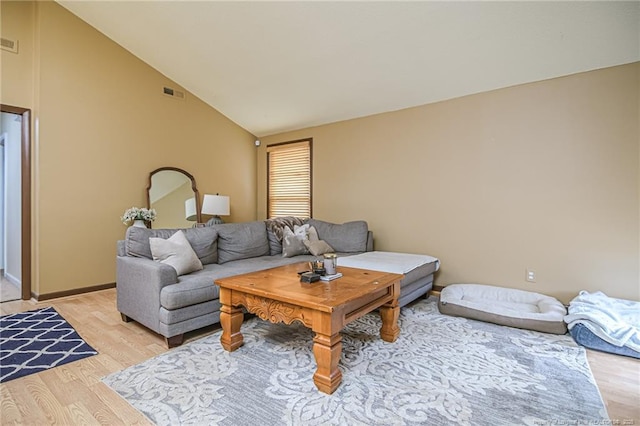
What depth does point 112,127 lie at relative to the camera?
13.8 ft

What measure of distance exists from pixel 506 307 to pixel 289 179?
3761 millimetres

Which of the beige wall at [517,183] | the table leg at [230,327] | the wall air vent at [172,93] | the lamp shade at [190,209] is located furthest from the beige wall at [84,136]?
the beige wall at [517,183]

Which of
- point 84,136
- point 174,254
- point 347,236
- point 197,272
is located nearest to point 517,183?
point 347,236

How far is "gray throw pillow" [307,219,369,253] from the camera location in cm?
421

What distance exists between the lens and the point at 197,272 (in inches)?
116

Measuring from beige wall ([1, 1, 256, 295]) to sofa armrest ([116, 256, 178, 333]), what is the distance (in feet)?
4.96

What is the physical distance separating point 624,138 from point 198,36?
4.50 metres

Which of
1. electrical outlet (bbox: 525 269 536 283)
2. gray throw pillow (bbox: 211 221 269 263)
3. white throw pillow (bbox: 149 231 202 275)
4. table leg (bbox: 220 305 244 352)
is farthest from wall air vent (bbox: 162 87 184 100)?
electrical outlet (bbox: 525 269 536 283)

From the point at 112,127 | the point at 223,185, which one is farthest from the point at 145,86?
the point at 223,185

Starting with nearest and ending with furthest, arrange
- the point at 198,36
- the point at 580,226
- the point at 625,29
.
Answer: the point at 625,29, the point at 580,226, the point at 198,36

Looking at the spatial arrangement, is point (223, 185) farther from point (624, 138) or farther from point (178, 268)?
point (624, 138)

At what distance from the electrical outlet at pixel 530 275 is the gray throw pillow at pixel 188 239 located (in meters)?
3.37

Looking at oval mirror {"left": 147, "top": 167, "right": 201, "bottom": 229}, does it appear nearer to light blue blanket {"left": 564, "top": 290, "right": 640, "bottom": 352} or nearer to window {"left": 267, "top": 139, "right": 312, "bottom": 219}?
window {"left": 267, "top": 139, "right": 312, "bottom": 219}

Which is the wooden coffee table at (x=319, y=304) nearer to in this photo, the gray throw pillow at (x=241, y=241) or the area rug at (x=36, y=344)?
the gray throw pillow at (x=241, y=241)
